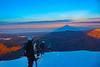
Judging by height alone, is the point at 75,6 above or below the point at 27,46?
above

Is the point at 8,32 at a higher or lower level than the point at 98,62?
higher

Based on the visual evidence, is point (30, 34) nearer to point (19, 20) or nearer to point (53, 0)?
point (19, 20)

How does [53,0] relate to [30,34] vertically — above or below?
above

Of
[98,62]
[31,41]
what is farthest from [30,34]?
[98,62]

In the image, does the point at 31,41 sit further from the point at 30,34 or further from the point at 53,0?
the point at 53,0

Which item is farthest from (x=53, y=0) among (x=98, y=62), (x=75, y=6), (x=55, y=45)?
(x=98, y=62)

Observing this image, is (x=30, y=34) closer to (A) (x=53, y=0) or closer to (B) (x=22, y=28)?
(B) (x=22, y=28)

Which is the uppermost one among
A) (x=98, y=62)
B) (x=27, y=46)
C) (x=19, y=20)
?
(x=19, y=20)
